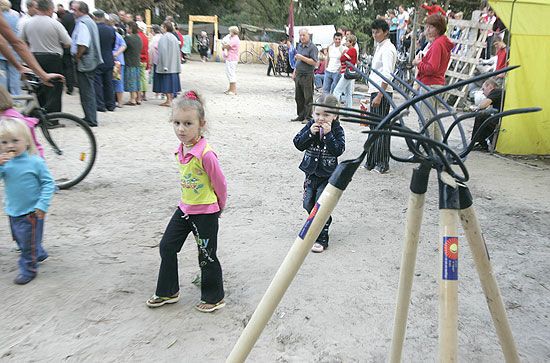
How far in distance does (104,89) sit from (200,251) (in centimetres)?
801

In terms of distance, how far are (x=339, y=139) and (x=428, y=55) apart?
9.99ft

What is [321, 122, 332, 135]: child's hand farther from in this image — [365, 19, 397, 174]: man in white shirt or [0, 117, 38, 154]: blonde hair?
[365, 19, 397, 174]: man in white shirt

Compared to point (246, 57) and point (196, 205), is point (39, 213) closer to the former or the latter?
point (196, 205)

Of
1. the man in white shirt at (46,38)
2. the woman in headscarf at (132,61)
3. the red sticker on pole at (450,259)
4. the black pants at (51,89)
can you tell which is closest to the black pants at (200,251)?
the red sticker on pole at (450,259)

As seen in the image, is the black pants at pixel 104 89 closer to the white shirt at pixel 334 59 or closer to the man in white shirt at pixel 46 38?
the man in white shirt at pixel 46 38

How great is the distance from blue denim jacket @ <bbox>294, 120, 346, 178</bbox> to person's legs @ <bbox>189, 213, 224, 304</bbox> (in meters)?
1.26

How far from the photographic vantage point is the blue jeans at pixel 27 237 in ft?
11.3

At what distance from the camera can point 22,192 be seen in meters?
3.44

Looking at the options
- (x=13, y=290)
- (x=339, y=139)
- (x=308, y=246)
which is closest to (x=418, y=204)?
(x=308, y=246)

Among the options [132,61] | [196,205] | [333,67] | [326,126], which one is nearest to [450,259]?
[196,205]

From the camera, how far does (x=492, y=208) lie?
5598mm

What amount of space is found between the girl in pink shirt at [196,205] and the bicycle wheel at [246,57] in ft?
95.3

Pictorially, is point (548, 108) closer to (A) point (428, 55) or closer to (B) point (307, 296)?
(A) point (428, 55)

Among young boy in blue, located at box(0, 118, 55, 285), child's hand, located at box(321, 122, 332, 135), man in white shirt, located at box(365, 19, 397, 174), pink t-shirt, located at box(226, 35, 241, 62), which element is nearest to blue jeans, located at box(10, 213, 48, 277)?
young boy in blue, located at box(0, 118, 55, 285)
